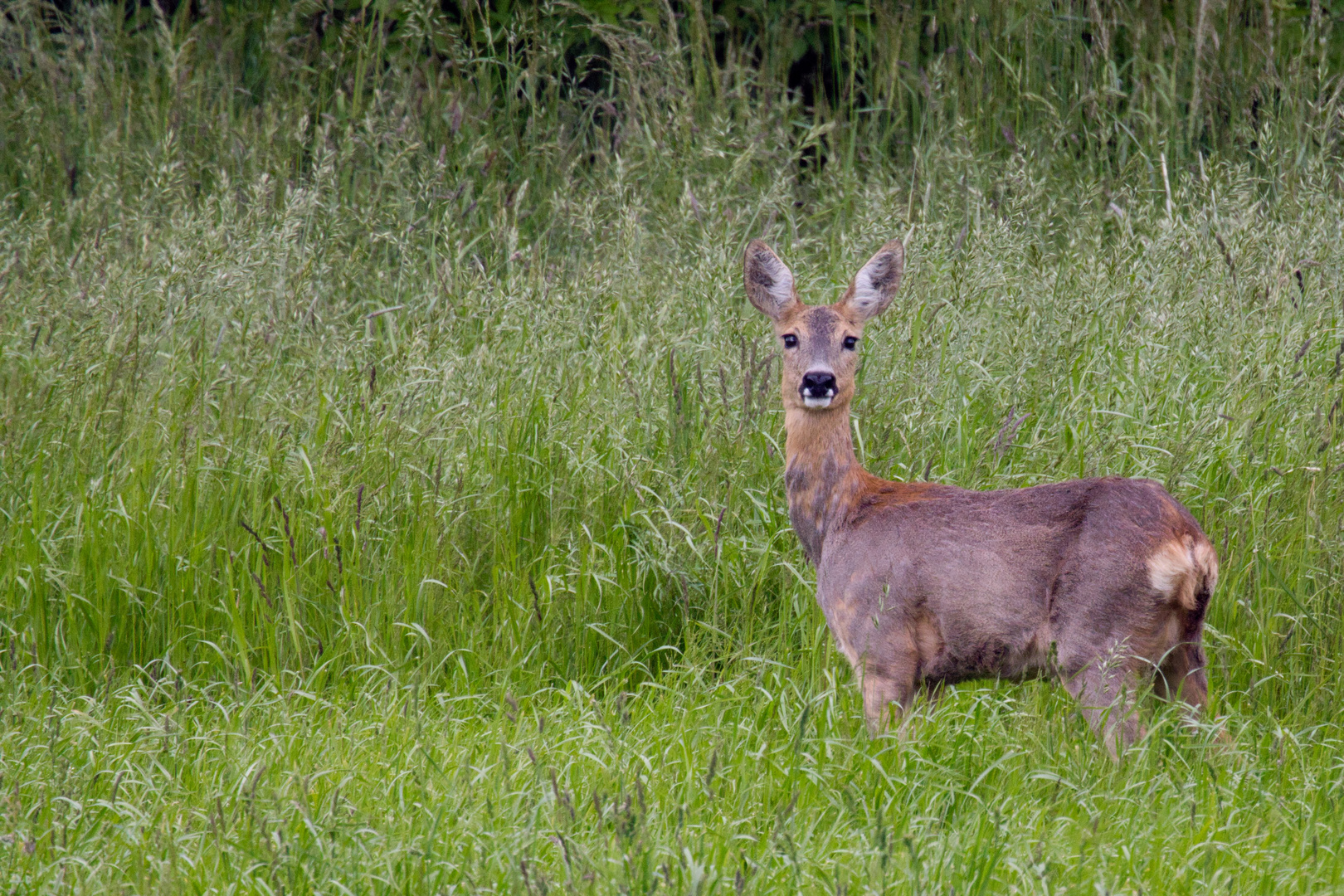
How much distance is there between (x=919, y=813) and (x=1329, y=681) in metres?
1.29

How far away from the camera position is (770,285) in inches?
175

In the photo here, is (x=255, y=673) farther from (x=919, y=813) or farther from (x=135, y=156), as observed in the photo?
(x=135, y=156)

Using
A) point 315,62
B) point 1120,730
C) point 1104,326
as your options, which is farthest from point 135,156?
point 1120,730

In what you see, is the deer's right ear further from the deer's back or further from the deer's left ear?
the deer's back

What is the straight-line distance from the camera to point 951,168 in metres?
6.27

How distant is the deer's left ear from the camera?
4352 mm

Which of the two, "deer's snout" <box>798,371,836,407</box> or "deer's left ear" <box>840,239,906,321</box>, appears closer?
"deer's snout" <box>798,371,836,407</box>

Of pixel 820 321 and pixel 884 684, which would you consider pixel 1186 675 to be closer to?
pixel 884 684

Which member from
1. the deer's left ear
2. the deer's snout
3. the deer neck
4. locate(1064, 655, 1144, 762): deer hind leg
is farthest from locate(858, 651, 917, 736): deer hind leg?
the deer's left ear

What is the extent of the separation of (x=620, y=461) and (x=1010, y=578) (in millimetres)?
1467

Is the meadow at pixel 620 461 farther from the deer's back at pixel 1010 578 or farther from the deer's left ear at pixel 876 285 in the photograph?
the deer's left ear at pixel 876 285

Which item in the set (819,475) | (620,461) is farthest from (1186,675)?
(620,461)

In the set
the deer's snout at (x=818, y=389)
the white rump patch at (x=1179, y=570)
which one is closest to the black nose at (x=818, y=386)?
the deer's snout at (x=818, y=389)

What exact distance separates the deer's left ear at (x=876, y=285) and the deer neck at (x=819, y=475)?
0.39 meters
